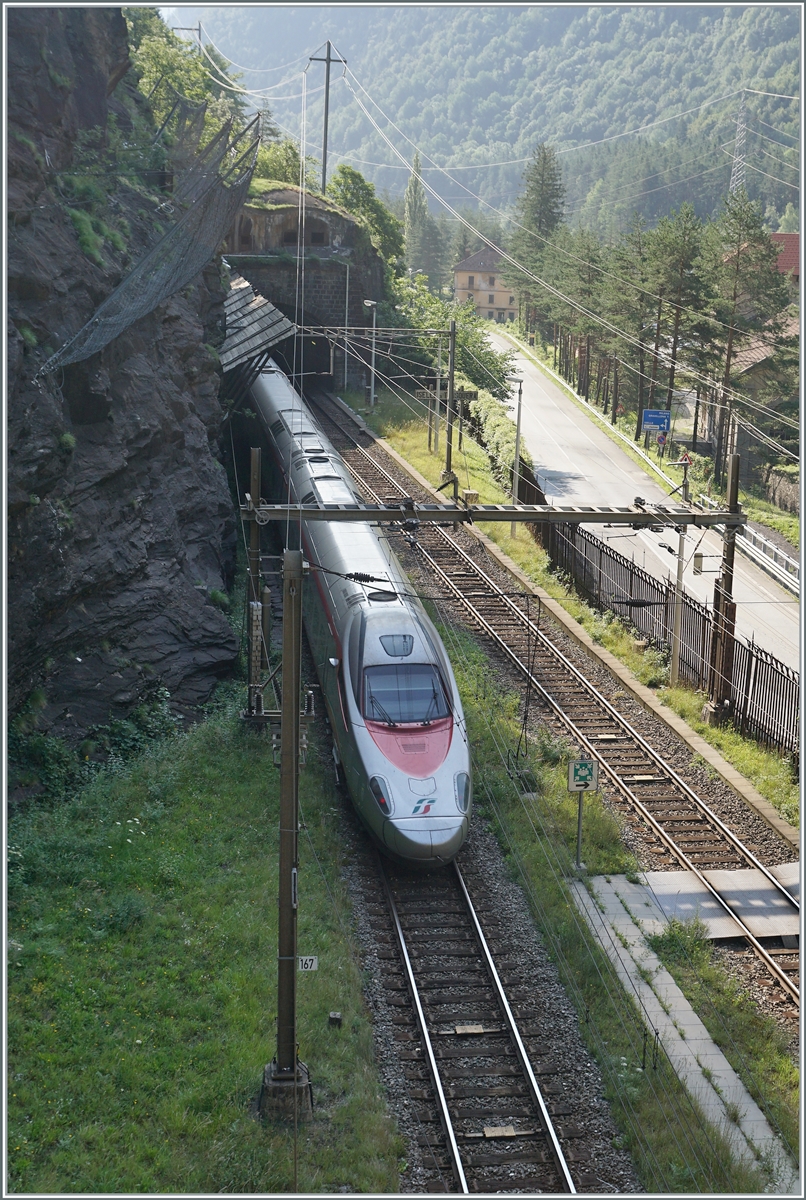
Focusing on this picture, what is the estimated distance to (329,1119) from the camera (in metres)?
10.6

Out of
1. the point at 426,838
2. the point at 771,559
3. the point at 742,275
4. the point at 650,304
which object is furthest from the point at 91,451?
the point at 650,304

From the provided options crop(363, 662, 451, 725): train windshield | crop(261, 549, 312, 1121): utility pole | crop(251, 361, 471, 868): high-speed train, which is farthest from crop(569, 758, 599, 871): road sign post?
crop(261, 549, 312, 1121): utility pole

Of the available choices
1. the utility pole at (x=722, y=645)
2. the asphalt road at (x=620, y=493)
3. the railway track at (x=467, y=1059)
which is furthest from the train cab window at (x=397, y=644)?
the utility pole at (x=722, y=645)

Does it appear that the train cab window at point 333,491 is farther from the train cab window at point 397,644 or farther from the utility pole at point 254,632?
the train cab window at point 397,644

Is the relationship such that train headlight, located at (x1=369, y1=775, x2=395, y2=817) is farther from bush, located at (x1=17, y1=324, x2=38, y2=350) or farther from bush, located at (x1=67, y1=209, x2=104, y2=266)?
bush, located at (x1=67, y1=209, x2=104, y2=266)

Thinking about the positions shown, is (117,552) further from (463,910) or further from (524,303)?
(524,303)

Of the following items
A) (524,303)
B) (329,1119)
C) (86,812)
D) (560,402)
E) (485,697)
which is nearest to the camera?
(329,1119)

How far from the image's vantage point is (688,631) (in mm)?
23391

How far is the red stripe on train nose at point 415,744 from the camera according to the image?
15.1m

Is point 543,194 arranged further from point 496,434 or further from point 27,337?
point 27,337

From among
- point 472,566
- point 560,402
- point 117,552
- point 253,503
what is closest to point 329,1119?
point 253,503

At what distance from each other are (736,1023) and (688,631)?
11.8 metres

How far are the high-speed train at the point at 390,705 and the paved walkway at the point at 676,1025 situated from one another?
2276 millimetres

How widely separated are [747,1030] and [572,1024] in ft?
6.70
